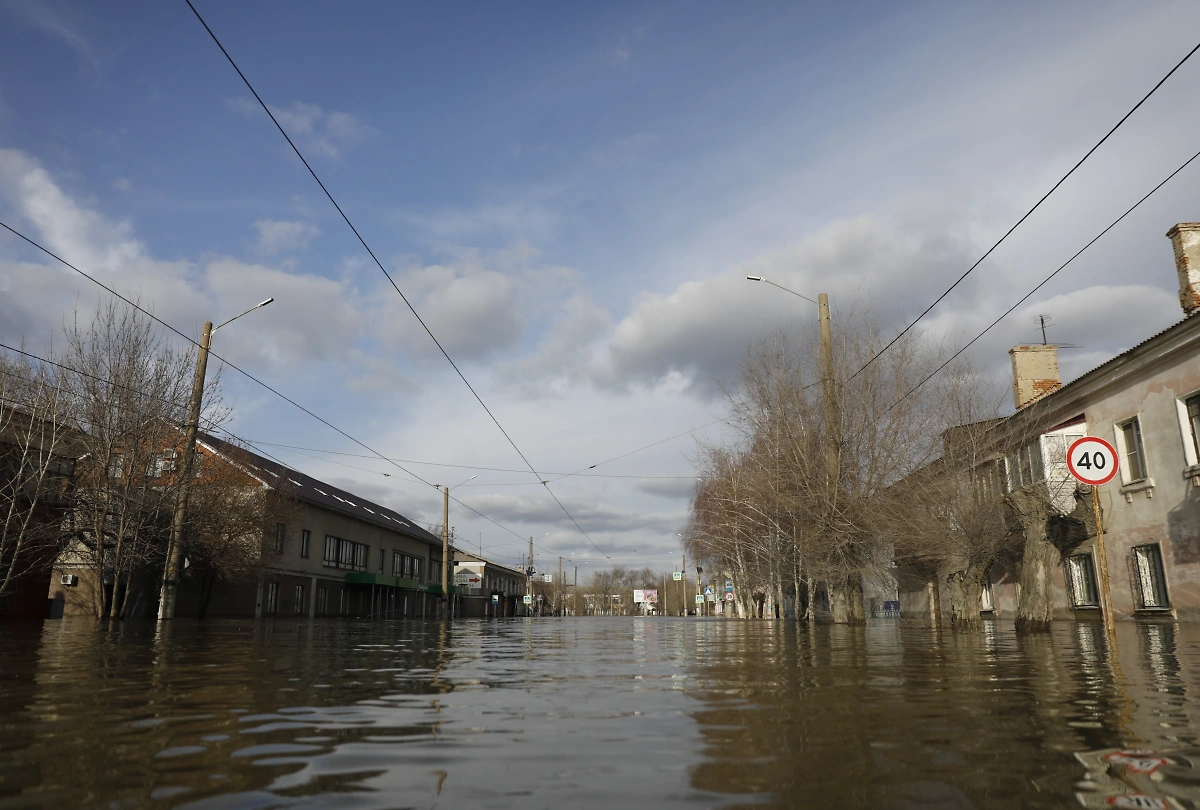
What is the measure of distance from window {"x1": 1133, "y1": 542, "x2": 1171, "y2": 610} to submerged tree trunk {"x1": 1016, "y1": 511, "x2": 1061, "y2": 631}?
4.82m

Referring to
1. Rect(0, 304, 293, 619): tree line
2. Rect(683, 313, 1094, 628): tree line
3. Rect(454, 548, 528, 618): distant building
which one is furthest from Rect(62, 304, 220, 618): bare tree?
Rect(454, 548, 528, 618): distant building

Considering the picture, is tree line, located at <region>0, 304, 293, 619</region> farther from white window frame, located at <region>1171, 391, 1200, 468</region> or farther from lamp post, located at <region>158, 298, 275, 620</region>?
white window frame, located at <region>1171, 391, 1200, 468</region>

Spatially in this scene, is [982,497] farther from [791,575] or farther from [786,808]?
[786,808]

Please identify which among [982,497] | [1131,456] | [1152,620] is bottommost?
[1152,620]

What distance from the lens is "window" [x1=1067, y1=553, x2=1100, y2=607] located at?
985 inches

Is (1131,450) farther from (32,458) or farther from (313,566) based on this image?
(313,566)

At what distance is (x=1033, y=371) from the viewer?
3058cm

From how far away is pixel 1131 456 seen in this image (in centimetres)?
2288

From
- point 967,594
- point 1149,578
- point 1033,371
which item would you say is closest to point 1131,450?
point 1149,578

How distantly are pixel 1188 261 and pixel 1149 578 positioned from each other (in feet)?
26.6

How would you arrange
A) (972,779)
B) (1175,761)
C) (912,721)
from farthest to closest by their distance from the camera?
(912,721)
(1175,761)
(972,779)

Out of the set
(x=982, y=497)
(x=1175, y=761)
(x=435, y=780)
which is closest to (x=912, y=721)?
(x=1175, y=761)

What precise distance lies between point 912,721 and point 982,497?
1735cm

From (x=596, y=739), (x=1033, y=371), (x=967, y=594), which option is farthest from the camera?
(x=1033, y=371)
